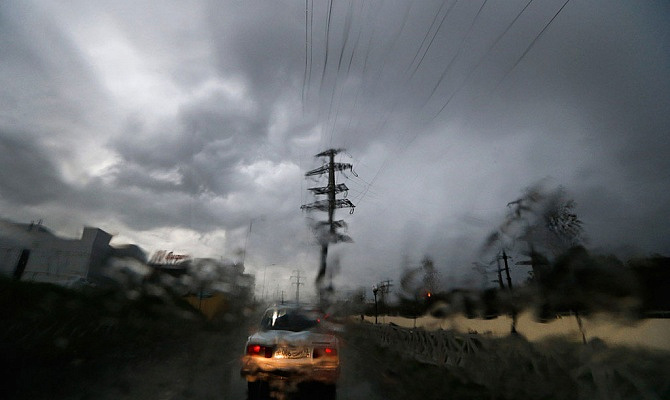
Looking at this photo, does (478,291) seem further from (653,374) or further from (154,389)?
(154,389)

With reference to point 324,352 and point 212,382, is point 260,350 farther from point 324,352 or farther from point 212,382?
point 212,382

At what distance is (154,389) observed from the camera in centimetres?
597

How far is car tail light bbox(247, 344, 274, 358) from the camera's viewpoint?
16.7 ft

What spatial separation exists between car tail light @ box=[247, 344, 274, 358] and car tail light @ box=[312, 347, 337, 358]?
705 millimetres

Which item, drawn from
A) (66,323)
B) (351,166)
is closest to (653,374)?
(66,323)

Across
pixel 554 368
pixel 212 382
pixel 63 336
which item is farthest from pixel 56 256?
pixel 554 368

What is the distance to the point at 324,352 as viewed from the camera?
5230 millimetres

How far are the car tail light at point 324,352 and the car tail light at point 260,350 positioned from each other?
705 mm

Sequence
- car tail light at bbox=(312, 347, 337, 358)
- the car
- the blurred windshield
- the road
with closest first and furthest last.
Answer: the car → car tail light at bbox=(312, 347, 337, 358) → the road → the blurred windshield

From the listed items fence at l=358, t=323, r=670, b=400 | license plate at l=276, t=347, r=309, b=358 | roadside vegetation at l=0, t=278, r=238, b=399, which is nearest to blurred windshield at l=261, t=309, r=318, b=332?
license plate at l=276, t=347, r=309, b=358

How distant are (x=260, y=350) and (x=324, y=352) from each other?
3.37 ft

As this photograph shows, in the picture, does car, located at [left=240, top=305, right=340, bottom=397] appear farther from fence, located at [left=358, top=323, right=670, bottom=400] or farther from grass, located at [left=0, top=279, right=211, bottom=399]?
fence, located at [left=358, top=323, right=670, bottom=400]

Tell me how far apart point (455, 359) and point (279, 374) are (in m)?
6.27

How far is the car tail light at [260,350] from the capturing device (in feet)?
16.7
